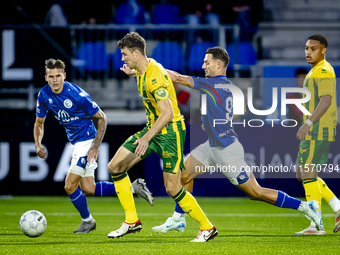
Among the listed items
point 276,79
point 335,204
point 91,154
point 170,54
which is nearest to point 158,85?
point 91,154

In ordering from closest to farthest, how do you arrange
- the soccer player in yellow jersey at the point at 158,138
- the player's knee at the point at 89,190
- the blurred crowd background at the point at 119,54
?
the soccer player in yellow jersey at the point at 158,138
the player's knee at the point at 89,190
the blurred crowd background at the point at 119,54

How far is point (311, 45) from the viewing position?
660 cm

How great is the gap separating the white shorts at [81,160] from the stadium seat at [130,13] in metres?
5.51

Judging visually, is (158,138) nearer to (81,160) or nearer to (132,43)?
(132,43)

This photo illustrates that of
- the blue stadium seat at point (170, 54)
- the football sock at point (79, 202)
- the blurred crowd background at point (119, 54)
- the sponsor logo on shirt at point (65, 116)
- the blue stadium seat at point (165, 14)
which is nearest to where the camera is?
the football sock at point (79, 202)

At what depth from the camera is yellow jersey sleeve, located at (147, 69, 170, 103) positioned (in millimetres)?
5371

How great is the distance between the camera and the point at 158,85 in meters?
5.41

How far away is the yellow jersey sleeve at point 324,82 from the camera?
6.41 metres

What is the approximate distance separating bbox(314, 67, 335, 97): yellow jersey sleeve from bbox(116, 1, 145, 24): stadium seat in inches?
237

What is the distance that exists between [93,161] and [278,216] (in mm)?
3204

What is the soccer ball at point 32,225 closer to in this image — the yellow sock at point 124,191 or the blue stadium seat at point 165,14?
the yellow sock at point 124,191

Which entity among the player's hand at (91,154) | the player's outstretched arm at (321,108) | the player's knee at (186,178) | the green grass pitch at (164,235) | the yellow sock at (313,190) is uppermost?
the player's outstretched arm at (321,108)

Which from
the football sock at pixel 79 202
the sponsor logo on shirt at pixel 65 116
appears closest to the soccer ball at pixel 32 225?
the football sock at pixel 79 202

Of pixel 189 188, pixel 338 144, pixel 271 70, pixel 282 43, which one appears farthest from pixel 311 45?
pixel 282 43
